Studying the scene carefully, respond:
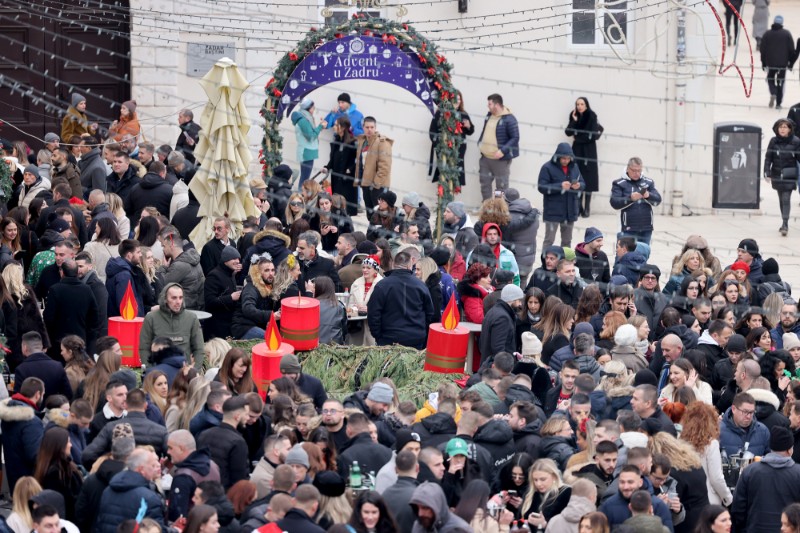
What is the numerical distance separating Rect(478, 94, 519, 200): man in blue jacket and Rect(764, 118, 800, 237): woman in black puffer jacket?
3.30m

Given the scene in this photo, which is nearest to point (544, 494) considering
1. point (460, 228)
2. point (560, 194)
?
point (460, 228)

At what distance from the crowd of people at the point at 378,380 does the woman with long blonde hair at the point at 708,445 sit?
0.01m

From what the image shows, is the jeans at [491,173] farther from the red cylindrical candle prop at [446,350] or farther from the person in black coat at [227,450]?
the person in black coat at [227,450]

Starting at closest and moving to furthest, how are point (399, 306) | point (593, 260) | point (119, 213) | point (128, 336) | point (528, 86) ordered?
point (128, 336) → point (399, 306) → point (593, 260) → point (119, 213) → point (528, 86)

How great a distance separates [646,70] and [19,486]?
14.7 m

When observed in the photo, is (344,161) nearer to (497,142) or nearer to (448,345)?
Result: (497,142)

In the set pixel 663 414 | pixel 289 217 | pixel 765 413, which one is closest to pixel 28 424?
pixel 663 414

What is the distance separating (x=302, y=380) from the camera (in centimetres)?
1324

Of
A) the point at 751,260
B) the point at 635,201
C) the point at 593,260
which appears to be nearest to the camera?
the point at 751,260

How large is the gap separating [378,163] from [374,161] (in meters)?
0.07

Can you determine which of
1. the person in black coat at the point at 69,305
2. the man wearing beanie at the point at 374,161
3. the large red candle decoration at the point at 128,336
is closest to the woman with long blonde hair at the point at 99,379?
the large red candle decoration at the point at 128,336

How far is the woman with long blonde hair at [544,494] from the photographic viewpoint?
11.0 metres

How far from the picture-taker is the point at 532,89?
23.8 meters

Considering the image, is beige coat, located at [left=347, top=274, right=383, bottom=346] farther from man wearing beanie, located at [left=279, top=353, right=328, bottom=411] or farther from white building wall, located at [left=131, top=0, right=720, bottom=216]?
white building wall, located at [left=131, top=0, right=720, bottom=216]
